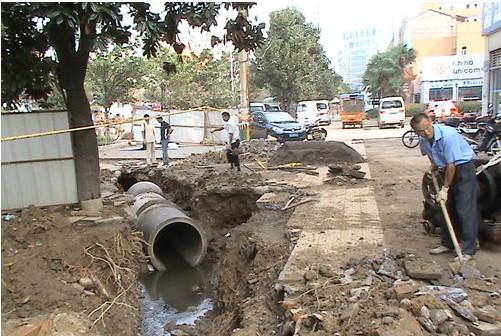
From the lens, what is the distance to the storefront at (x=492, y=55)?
1903 centimetres

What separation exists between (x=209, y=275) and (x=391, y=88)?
44.5 metres

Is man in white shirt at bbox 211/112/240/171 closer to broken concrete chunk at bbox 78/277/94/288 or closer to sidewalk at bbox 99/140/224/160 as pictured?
sidewalk at bbox 99/140/224/160

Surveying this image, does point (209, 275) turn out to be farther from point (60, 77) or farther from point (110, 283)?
point (60, 77)

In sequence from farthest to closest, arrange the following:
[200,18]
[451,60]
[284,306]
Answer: [451,60] < [200,18] < [284,306]

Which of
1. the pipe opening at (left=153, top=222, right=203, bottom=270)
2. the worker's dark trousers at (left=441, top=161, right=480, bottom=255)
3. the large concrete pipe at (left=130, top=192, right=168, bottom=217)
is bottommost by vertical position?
the pipe opening at (left=153, top=222, right=203, bottom=270)

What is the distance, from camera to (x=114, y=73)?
→ 2600 cm

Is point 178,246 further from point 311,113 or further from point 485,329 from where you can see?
point 311,113

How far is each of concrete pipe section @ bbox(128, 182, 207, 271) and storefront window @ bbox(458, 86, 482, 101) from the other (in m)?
35.9

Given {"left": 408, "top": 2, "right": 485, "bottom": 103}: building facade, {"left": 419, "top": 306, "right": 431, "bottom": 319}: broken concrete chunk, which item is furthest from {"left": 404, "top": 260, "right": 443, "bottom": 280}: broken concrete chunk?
{"left": 408, "top": 2, "right": 485, "bottom": 103}: building facade

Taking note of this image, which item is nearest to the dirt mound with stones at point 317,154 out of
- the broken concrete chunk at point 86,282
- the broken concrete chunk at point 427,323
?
the broken concrete chunk at point 86,282

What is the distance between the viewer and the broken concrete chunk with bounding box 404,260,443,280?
4.64 metres

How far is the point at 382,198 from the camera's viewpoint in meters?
8.73

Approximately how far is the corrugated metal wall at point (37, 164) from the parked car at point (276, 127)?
528 inches

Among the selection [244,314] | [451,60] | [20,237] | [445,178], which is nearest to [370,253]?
[445,178]
